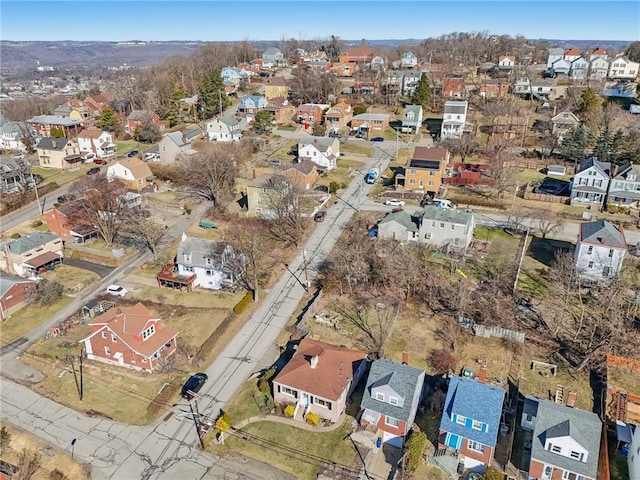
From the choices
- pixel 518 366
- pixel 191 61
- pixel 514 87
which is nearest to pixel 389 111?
pixel 514 87

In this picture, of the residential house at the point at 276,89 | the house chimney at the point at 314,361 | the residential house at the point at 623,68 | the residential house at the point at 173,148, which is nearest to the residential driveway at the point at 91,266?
the house chimney at the point at 314,361

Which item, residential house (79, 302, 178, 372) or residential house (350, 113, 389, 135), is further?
residential house (350, 113, 389, 135)

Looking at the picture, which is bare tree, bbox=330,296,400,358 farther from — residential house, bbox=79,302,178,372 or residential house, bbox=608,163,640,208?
residential house, bbox=608,163,640,208

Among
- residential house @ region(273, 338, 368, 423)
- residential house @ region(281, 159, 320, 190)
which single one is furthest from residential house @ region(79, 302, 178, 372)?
residential house @ region(281, 159, 320, 190)

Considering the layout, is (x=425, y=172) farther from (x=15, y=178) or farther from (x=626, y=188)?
(x=15, y=178)

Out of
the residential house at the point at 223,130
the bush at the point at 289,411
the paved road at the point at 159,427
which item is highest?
the residential house at the point at 223,130

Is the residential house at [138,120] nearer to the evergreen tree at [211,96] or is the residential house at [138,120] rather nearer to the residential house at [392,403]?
the evergreen tree at [211,96]
